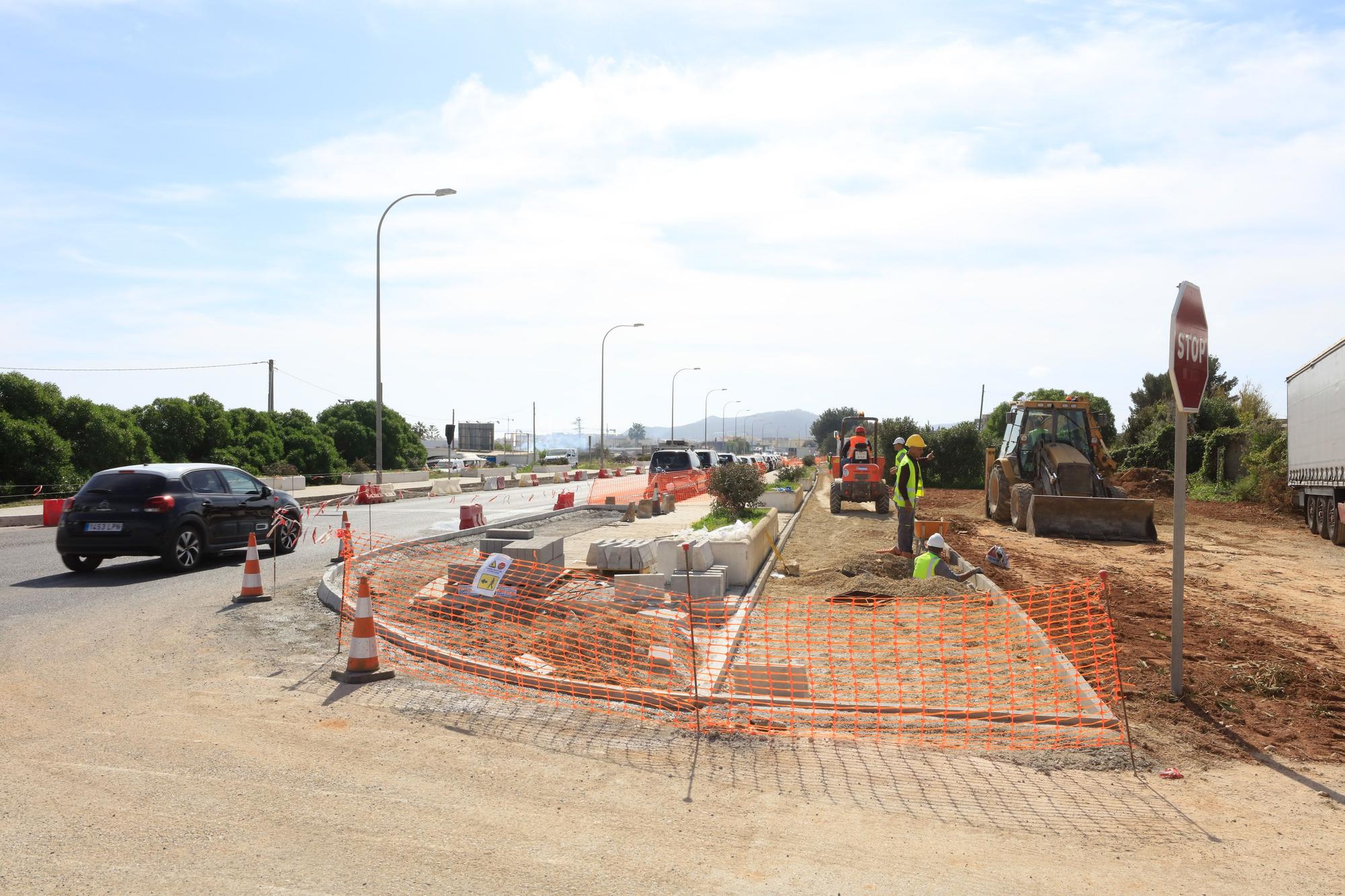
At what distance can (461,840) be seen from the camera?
14.5ft

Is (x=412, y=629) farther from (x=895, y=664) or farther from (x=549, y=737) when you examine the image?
(x=895, y=664)

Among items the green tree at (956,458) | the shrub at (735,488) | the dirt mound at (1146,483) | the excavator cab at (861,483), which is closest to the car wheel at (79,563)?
the shrub at (735,488)

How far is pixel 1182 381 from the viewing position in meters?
6.39

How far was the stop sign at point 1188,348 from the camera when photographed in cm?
638

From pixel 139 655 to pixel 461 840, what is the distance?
4925 millimetres

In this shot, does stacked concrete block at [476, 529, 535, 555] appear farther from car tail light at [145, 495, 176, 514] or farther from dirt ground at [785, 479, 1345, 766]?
dirt ground at [785, 479, 1345, 766]

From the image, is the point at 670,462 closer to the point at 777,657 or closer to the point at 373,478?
the point at 373,478

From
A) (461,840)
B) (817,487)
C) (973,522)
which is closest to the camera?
(461,840)

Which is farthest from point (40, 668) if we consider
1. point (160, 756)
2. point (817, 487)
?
point (817, 487)

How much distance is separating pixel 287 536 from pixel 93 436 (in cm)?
2247

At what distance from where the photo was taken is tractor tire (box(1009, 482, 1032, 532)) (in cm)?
1986

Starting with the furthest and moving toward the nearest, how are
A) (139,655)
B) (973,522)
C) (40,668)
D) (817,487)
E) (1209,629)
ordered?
(817,487) → (973,522) → (1209,629) → (139,655) → (40,668)

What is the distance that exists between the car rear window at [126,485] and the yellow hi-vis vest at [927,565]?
9.91 m

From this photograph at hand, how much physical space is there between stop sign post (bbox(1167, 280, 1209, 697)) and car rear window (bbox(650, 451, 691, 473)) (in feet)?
84.5
